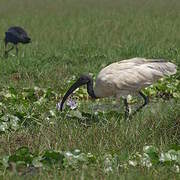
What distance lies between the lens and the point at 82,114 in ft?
20.2

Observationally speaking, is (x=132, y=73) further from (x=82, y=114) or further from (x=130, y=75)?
(x=82, y=114)

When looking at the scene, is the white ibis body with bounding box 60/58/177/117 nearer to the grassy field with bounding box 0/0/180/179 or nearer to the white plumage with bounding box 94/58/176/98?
the white plumage with bounding box 94/58/176/98

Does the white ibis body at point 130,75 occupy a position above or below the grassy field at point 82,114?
above

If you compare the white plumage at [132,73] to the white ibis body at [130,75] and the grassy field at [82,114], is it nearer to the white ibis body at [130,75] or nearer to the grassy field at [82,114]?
the white ibis body at [130,75]

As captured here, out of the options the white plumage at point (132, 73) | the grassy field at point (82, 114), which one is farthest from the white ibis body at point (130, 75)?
the grassy field at point (82, 114)

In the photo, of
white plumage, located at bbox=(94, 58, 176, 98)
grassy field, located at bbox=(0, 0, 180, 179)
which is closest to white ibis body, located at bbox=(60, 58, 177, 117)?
white plumage, located at bbox=(94, 58, 176, 98)

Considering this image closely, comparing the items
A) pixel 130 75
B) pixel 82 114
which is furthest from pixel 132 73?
pixel 82 114

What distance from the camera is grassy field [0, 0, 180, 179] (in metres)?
4.30

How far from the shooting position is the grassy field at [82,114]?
4301 mm

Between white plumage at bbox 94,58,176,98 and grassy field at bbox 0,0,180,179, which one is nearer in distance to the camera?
grassy field at bbox 0,0,180,179

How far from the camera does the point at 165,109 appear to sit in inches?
243

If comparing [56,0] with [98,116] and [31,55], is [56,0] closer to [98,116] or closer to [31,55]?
[31,55]

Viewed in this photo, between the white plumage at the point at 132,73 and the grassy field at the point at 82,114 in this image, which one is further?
the white plumage at the point at 132,73

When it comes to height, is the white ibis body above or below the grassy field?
above
